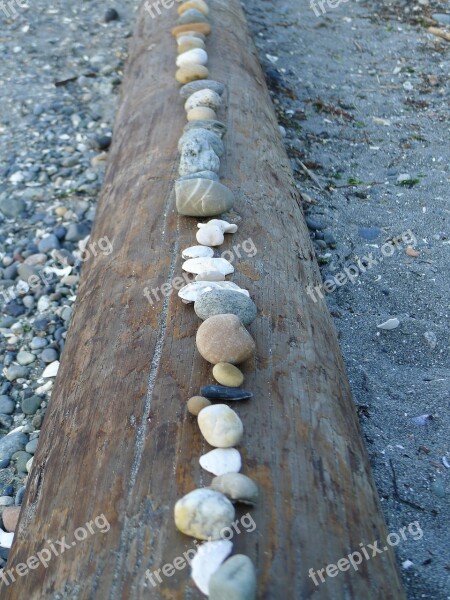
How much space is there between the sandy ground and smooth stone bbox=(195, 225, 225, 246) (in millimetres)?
384

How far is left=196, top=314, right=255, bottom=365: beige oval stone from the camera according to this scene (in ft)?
6.07

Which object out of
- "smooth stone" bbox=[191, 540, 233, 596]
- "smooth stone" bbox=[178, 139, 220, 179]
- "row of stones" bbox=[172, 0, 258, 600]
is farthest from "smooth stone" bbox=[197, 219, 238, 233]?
"smooth stone" bbox=[191, 540, 233, 596]

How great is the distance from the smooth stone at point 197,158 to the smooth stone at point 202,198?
0.21 m

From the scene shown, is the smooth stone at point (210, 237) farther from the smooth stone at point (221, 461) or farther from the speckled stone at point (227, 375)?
the smooth stone at point (221, 461)

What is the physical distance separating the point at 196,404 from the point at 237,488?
Result: 27cm

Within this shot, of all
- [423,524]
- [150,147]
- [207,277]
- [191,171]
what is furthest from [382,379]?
[150,147]

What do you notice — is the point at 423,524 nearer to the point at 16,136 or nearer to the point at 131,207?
the point at 131,207

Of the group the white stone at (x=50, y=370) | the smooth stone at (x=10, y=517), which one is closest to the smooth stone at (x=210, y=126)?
the white stone at (x=50, y=370)

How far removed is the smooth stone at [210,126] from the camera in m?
2.96

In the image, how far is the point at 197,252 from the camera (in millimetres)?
2311

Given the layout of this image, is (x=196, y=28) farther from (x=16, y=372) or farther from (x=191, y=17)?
(x=16, y=372)

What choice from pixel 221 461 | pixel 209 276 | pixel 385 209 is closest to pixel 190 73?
pixel 385 209

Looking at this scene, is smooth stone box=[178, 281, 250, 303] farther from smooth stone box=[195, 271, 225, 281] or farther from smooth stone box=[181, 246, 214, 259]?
smooth stone box=[181, 246, 214, 259]

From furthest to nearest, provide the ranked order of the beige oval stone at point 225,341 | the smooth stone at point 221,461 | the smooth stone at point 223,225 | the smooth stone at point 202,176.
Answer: the smooth stone at point 202,176 → the smooth stone at point 223,225 → the beige oval stone at point 225,341 → the smooth stone at point 221,461
